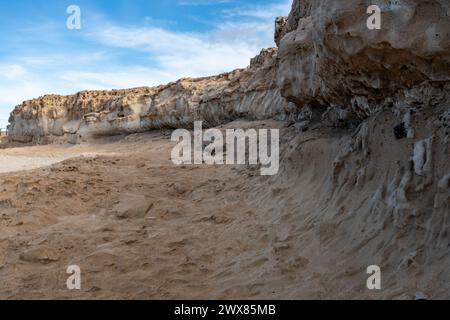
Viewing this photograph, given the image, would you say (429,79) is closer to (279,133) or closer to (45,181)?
(279,133)

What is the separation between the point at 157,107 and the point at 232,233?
1286 cm

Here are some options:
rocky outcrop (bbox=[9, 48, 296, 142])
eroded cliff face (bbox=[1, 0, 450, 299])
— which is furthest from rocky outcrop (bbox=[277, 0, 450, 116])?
rocky outcrop (bbox=[9, 48, 296, 142])

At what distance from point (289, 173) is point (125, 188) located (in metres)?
2.50

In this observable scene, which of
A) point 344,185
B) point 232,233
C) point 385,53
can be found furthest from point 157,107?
point 385,53

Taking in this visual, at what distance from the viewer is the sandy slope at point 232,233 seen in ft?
9.96

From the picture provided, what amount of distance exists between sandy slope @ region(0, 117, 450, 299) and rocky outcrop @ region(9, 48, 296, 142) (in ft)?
10.5

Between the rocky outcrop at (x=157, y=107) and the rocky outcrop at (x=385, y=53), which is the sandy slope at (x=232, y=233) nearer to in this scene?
the rocky outcrop at (x=385, y=53)

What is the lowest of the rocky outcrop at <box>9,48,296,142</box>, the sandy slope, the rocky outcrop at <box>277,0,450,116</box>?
the sandy slope

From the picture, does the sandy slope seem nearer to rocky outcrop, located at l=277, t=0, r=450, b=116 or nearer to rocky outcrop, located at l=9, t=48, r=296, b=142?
rocky outcrop, located at l=277, t=0, r=450, b=116

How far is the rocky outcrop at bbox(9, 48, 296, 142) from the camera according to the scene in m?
11.6

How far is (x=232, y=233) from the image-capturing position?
15.0 ft

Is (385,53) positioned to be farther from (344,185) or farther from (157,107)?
(157,107)

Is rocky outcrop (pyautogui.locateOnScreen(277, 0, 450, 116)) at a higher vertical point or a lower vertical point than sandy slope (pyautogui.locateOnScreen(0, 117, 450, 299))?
higher

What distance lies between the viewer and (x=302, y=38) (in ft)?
19.5
